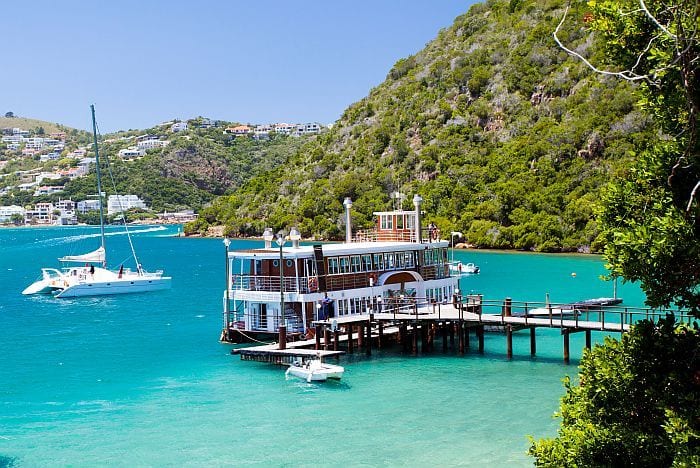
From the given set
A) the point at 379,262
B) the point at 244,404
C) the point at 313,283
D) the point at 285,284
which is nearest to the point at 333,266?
the point at 313,283

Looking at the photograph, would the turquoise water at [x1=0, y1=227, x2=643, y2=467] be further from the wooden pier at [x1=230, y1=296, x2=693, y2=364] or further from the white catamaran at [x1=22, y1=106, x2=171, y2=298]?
the white catamaran at [x1=22, y1=106, x2=171, y2=298]

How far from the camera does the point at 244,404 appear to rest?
105ft

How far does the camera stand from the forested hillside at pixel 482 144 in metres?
116

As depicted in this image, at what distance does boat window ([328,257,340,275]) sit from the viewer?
140 feet

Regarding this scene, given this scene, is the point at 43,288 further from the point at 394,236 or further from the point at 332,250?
the point at 332,250

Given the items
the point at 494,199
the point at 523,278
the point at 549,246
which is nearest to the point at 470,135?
the point at 494,199

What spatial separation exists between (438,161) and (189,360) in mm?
105330

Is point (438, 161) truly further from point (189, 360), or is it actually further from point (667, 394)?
point (667, 394)

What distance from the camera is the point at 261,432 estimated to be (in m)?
28.2

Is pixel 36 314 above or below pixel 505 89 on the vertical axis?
below

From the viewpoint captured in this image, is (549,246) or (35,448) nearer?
(35,448)

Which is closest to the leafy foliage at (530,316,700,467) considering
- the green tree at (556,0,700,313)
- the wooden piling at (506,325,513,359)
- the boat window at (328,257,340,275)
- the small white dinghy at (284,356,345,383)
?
the green tree at (556,0,700,313)

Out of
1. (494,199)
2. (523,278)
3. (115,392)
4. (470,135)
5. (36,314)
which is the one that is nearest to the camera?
(115,392)

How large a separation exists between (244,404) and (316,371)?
13.4ft
